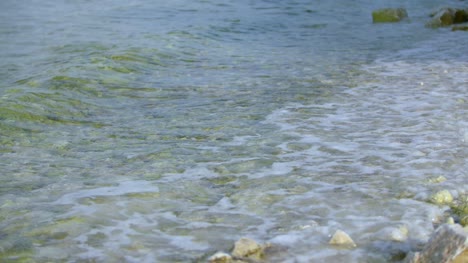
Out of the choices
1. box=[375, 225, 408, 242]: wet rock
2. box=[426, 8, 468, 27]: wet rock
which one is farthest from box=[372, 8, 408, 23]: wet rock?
box=[375, 225, 408, 242]: wet rock

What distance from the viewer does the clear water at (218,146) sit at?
3.12 metres

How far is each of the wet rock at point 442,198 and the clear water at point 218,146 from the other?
8cm

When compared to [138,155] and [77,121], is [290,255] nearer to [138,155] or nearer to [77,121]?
[138,155]

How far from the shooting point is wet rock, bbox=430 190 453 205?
343cm

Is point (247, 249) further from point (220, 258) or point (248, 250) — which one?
point (220, 258)

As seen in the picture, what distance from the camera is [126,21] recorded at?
1238cm

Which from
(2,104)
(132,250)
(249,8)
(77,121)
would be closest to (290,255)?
(132,250)

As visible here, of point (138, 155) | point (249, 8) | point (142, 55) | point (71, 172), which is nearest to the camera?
point (71, 172)

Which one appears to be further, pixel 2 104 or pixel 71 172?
pixel 2 104

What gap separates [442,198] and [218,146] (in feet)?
5.50

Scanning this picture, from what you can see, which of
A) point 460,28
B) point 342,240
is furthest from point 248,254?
point 460,28

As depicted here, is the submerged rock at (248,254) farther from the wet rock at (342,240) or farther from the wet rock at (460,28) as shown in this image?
the wet rock at (460,28)

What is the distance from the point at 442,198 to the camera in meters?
3.45

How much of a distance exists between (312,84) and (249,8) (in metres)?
8.95
